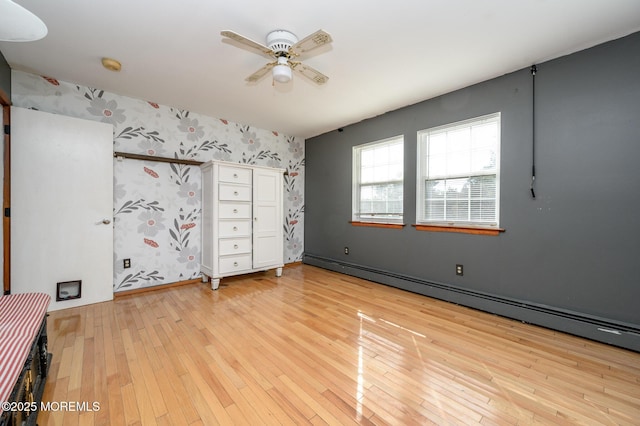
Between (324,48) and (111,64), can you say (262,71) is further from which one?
(111,64)

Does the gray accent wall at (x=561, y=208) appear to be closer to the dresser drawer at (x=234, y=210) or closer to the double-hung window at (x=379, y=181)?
the double-hung window at (x=379, y=181)

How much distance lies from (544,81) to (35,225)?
496 cm

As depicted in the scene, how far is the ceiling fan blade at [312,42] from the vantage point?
1642 mm

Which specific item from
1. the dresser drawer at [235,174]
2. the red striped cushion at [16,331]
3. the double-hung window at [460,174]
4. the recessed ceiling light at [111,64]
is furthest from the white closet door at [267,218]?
the red striped cushion at [16,331]

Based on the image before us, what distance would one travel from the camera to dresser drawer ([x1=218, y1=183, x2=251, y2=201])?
11.0ft

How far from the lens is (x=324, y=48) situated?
7.05 feet

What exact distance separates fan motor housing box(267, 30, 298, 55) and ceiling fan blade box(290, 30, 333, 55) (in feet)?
0.32

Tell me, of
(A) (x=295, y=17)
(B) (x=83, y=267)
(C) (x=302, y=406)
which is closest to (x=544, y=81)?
(A) (x=295, y=17)

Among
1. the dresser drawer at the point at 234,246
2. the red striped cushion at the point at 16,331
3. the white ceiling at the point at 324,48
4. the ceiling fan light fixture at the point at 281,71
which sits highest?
the white ceiling at the point at 324,48

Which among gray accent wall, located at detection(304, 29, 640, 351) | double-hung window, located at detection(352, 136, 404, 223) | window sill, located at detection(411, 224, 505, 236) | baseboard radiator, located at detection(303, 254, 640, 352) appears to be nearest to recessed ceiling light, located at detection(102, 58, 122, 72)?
double-hung window, located at detection(352, 136, 404, 223)

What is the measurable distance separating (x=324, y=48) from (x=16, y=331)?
259 centimetres

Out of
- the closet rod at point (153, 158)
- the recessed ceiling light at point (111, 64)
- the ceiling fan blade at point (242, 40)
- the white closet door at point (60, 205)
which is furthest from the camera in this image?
the closet rod at point (153, 158)

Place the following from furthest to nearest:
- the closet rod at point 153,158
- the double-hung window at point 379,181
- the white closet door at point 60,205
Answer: the double-hung window at point 379,181, the closet rod at point 153,158, the white closet door at point 60,205

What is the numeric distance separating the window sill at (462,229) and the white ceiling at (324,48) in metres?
1.53
